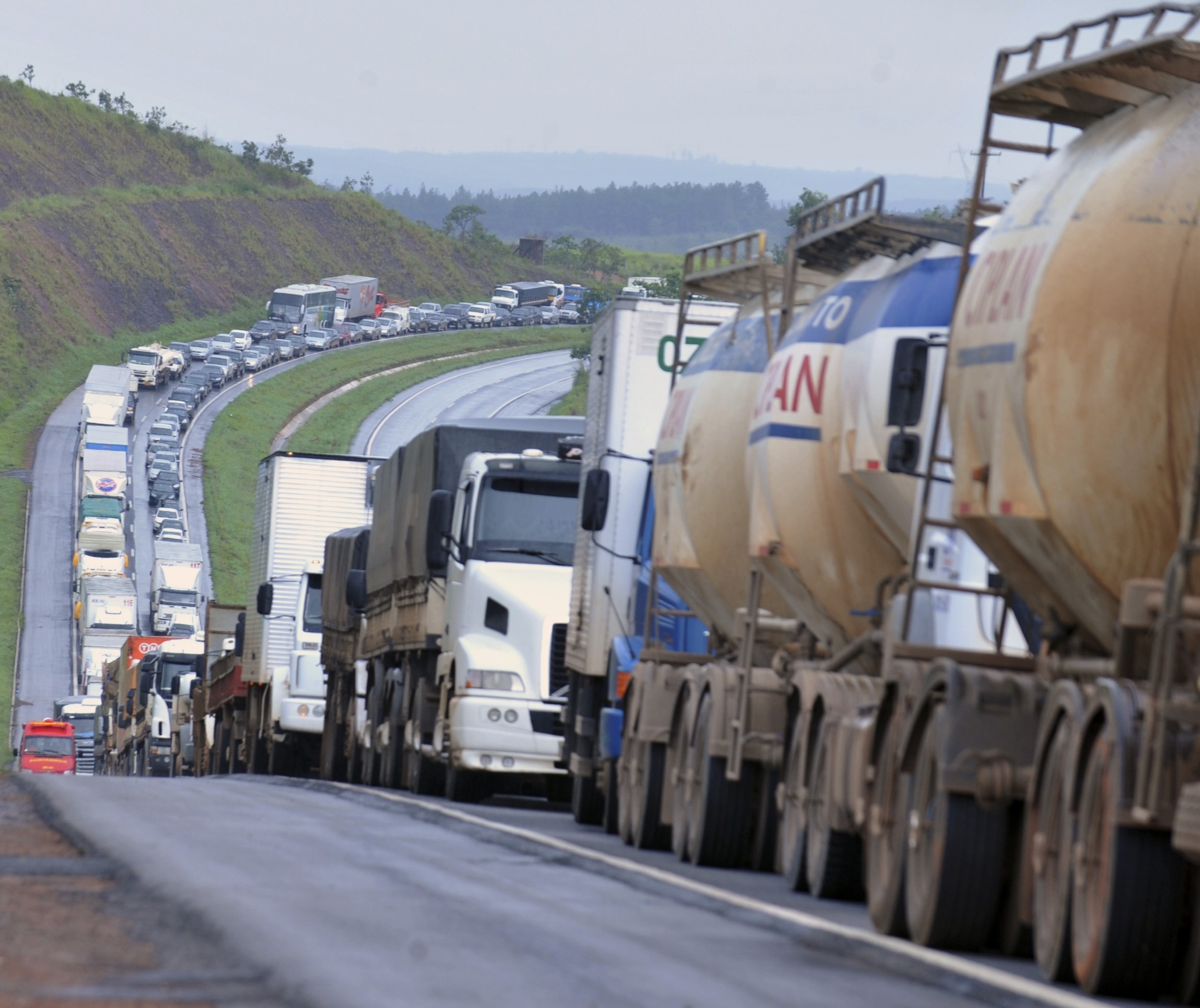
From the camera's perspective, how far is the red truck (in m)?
50.2

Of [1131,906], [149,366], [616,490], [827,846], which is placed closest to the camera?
[1131,906]

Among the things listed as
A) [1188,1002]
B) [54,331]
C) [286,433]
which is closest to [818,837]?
[1188,1002]

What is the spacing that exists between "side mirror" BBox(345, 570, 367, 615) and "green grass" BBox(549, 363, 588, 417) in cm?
8258

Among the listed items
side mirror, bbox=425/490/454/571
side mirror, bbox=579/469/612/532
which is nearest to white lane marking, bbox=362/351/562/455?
side mirror, bbox=425/490/454/571

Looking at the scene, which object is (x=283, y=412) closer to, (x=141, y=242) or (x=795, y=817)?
(x=141, y=242)

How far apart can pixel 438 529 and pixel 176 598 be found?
51.6 m

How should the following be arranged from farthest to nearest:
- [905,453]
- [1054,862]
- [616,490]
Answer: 1. [616,490]
2. [905,453]
3. [1054,862]

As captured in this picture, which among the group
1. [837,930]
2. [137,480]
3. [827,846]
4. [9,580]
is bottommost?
[9,580]

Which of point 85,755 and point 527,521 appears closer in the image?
point 527,521

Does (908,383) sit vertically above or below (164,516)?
above

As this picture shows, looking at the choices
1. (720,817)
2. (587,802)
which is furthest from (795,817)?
(587,802)

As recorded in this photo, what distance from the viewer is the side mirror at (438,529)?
67.4ft

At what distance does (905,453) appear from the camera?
10945 mm

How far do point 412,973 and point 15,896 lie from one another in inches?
123
